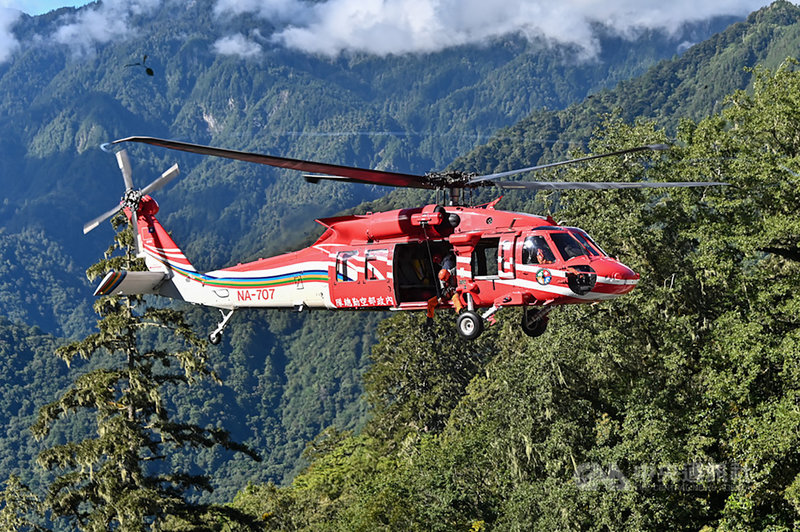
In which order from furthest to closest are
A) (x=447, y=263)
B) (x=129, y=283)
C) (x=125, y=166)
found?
(x=125, y=166) < (x=129, y=283) < (x=447, y=263)

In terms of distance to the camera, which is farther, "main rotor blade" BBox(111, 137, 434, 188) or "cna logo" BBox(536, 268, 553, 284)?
"cna logo" BBox(536, 268, 553, 284)

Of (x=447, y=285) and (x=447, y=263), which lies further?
(x=447, y=263)

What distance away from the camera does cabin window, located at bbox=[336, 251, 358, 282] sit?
24.0m

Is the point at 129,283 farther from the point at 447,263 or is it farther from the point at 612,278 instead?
the point at 612,278

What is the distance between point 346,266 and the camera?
79.5 ft

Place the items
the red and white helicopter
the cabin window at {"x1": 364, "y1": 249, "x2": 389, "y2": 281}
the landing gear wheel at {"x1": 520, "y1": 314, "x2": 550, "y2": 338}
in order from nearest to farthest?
the red and white helicopter < the landing gear wheel at {"x1": 520, "y1": 314, "x2": 550, "y2": 338} < the cabin window at {"x1": 364, "y1": 249, "x2": 389, "y2": 281}

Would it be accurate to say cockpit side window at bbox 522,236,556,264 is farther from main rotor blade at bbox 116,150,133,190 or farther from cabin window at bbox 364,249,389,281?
main rotor blade at bbox 116,150,133,190

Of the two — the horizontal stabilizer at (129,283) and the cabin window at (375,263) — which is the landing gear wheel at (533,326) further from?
the horizontal stabilizer at (129,283)

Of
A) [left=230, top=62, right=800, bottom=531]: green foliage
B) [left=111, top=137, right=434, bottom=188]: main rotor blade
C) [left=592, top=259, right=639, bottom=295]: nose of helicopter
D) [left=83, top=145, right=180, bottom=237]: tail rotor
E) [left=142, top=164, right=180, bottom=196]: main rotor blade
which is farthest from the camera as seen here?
[left=230, top=62, right=800, bottom=531]: green foliage

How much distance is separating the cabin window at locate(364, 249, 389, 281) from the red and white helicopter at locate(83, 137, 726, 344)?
0.03 metres

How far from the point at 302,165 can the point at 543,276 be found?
21.3 ft

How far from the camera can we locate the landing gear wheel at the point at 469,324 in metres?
21.9

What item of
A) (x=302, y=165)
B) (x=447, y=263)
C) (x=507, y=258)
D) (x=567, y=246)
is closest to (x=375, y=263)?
(x=447, y=263)

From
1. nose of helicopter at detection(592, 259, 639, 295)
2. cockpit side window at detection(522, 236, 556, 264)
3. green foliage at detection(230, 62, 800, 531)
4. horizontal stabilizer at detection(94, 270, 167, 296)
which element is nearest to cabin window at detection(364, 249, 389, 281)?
cockpit side window at detection(522, 236, 556, 264)
